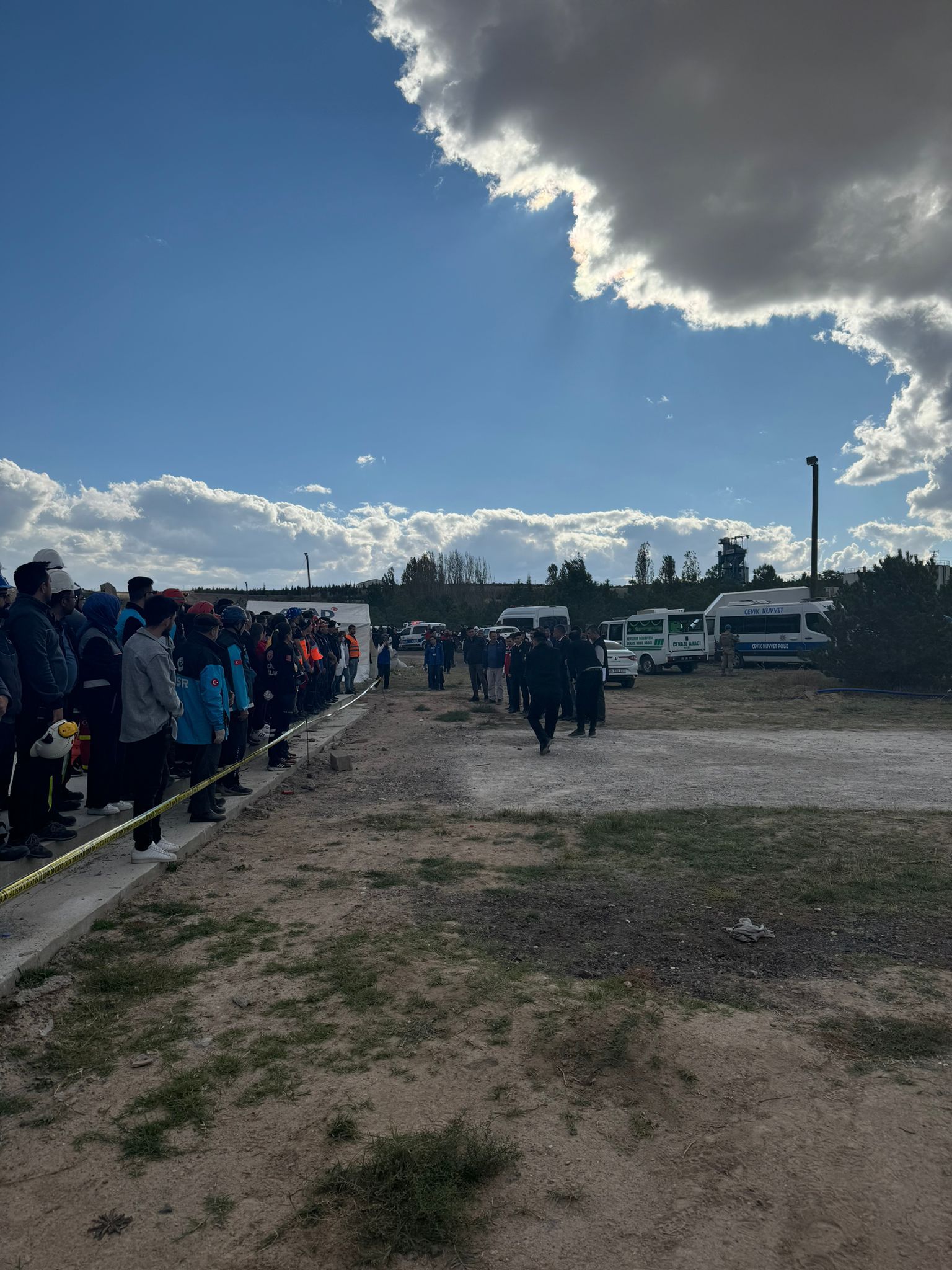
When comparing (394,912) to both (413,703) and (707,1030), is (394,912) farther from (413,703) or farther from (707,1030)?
(413,703)

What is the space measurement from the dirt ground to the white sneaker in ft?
0.41

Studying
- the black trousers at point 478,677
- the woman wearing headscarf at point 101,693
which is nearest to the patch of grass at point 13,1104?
the woman wearing headscarf at point 101,693

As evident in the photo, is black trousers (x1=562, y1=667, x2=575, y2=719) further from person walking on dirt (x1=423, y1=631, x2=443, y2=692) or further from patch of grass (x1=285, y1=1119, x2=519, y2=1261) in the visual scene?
patch of grass (x1=285, y1=1119, x2=519, y2=1261)

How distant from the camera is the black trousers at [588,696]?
13.6 metres

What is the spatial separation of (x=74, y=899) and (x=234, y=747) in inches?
139

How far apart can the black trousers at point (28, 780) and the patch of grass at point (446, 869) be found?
2.58m

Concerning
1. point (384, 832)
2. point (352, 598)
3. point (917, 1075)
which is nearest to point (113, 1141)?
point (917, 1075)

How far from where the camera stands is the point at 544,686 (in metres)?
11.7

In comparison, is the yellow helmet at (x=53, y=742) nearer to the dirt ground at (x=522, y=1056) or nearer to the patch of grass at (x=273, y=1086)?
the dirt ground at (x=522, y=1056)

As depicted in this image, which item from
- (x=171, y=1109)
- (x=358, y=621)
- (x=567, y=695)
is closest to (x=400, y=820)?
(x=171, y=1109)

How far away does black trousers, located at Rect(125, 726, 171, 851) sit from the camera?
18.2 ft

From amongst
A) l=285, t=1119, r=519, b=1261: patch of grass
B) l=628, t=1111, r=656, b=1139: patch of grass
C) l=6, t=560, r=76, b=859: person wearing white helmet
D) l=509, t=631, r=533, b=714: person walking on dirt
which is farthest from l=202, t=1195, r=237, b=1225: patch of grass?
l=509, t=631, r=533, b=714: person walking on dirt

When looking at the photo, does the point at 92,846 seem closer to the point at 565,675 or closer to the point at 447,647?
the point at 565,675

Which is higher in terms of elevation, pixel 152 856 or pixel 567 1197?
pixel 152 856
